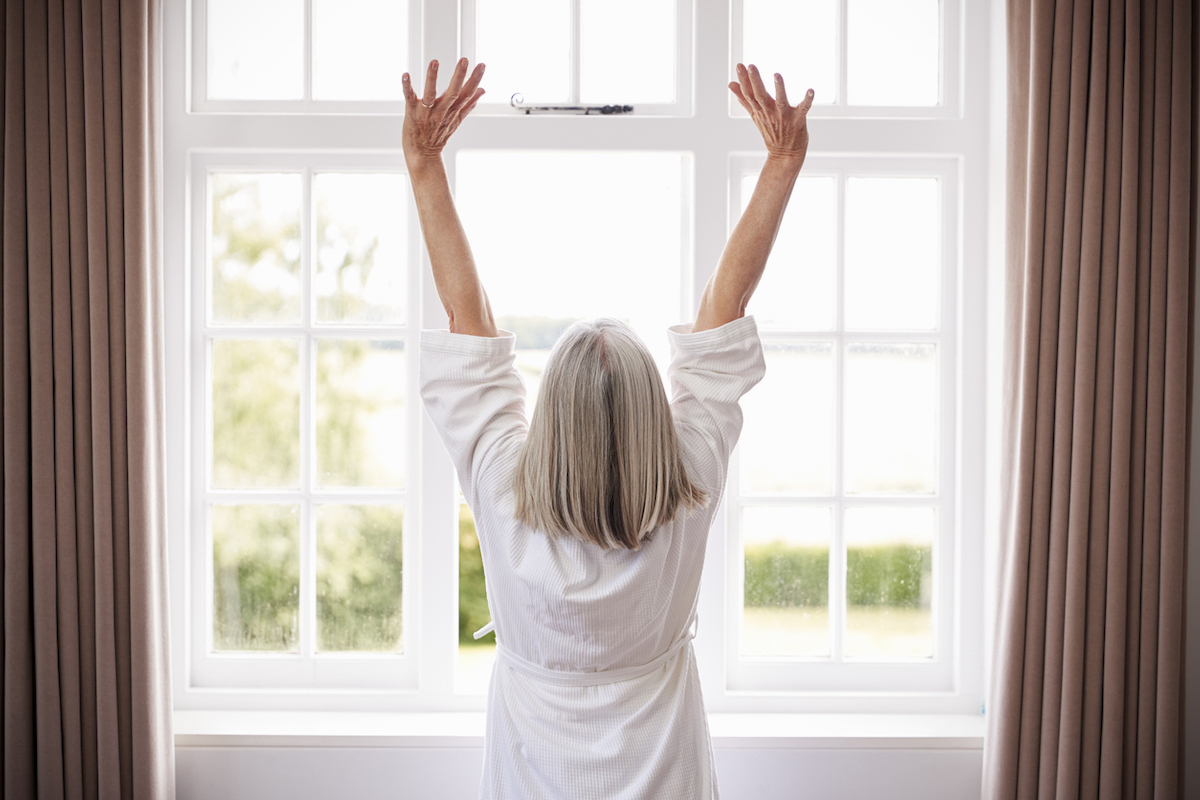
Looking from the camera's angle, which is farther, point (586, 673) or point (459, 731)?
point (459, 731)

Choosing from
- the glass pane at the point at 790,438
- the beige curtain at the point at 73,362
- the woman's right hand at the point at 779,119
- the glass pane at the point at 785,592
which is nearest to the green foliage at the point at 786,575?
the glass pane at the point at 785,592

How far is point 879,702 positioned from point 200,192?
2.20 meters

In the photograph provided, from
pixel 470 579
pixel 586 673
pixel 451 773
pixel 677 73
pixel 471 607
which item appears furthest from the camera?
pixel 471 607

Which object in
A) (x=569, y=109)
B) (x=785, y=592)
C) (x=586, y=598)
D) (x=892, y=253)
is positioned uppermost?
(x=569, y=109)

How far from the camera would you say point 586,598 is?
1076mm

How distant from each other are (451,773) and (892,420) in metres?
1.43

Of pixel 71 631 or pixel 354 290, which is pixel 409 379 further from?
pixel 71 631

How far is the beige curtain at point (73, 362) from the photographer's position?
162 centimetres

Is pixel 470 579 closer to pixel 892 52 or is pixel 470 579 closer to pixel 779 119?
pixel 779 119

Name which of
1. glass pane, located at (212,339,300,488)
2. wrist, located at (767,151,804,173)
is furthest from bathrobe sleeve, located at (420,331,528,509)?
glass pane, located at (212,339,300,488)

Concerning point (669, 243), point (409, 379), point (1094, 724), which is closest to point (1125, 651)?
point (1094, 724)

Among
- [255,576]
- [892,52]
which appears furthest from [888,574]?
[255,576]

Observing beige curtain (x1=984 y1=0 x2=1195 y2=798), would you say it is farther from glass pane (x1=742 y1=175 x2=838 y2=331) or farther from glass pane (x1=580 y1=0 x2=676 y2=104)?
glass pane (x1=580 y1=0 x2=676 y2=104)

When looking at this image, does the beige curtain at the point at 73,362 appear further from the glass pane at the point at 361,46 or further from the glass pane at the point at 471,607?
the glass pane at the point at 471,607
